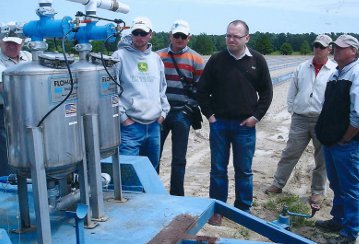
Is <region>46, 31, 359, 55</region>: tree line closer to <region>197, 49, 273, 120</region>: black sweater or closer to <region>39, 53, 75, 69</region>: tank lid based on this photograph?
<region>197, 49, 273, 120</region>: black sweater

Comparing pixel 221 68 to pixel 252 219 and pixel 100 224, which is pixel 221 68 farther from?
pixel 100 224

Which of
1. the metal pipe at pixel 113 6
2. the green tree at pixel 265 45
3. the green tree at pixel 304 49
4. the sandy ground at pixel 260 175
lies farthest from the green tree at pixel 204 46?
the metal pipe at pixel 113 6

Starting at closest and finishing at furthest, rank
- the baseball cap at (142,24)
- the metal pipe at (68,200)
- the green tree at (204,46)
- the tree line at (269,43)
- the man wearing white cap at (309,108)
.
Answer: the metal pipe at (68,200) < the baseball cap at (142,24) < the man wearing white cap at (309,108) < the green tree at (204,46) < the tree line at (269,43)

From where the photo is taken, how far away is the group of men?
4.36m

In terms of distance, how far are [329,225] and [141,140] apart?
6.95 ft

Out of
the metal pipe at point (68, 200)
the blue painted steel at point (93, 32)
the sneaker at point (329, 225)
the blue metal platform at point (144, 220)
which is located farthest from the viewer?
the sneaker at point (329, 225)

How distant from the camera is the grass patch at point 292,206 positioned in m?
4.98

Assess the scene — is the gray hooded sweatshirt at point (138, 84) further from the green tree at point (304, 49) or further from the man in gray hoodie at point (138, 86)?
the green tree at point (304, 49)

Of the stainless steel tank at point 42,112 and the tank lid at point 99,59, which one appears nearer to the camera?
the stainless steel tank at point 42,112

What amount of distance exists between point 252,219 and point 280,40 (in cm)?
5235

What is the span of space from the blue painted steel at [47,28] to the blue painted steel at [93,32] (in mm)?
A: 199

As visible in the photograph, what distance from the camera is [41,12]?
2.38m

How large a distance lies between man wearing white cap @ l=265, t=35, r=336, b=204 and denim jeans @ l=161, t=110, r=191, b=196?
56.8 inches

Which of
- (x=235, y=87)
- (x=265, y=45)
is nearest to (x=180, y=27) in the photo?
(x=235, y=87)
